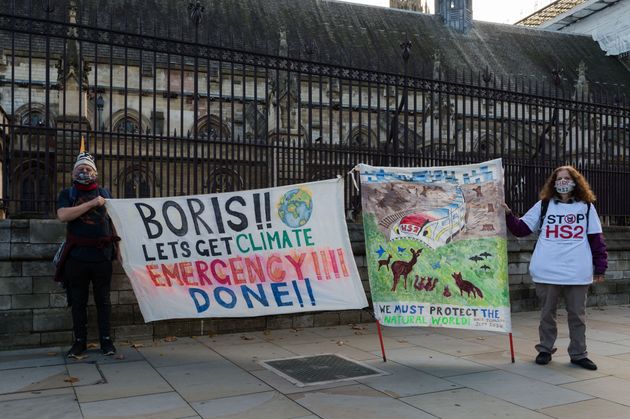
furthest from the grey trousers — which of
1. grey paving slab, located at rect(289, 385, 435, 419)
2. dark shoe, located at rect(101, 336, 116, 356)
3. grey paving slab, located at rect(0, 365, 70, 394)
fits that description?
grey paving slab, located at rect(0, 365, 70, 394)

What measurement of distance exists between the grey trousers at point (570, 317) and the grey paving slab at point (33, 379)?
441 cm

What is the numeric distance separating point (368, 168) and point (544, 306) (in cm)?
221

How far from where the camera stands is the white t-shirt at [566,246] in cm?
523

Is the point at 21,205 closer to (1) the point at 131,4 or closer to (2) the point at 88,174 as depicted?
(2) the point at 88,174

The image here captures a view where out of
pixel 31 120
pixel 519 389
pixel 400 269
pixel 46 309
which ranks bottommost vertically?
pixel 519 389

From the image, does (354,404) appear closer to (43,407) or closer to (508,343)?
(43,407)

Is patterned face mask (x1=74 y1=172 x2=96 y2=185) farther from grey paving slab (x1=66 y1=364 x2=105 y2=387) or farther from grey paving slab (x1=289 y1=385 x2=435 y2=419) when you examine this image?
grey paving slab (x1=289 y1=385 x2=435 y2=419)

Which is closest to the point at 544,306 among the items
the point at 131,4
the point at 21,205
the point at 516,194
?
the point at 516,194

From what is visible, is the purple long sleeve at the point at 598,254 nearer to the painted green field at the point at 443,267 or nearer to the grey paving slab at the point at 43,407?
the painted green field at the point at 443,267

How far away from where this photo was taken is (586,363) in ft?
16.8

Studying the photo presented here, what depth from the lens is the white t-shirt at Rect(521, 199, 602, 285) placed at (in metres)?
5.23

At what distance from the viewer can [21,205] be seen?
21.0 feet

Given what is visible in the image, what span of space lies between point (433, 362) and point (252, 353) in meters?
1.87

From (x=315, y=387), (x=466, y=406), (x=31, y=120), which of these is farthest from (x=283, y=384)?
(x=31, y=120)
